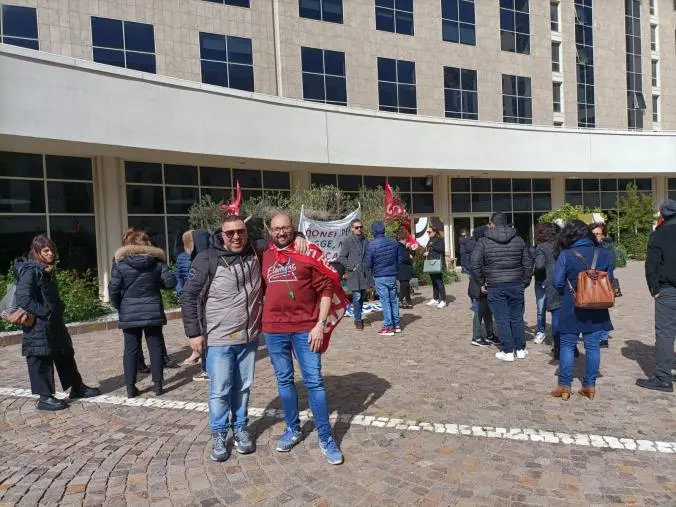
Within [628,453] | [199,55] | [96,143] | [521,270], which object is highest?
[199,55]

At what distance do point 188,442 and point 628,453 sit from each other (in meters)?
3.38

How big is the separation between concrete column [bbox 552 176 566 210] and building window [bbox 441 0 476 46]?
24.9 ft

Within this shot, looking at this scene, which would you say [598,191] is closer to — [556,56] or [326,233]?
[556,56]

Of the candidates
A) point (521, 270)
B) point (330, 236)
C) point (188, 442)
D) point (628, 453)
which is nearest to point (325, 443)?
point (188, 442)

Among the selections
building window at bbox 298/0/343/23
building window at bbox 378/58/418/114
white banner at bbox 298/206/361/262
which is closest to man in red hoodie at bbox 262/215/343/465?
white banner at bbox 298/206/361/262

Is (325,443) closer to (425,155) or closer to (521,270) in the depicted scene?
(521,270)

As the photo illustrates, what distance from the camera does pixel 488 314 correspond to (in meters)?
7.43

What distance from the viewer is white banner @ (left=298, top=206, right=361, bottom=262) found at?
11133mm

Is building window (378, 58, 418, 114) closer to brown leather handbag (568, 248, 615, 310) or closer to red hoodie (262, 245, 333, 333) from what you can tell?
brown leather handbag (568, 248, 615, 310)

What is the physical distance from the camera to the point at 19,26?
609 inches

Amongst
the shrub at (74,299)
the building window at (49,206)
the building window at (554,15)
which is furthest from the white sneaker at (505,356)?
the building window at (554,15)

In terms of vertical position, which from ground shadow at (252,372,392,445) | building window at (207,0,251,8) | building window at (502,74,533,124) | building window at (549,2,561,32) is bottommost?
ground shadow at (252,372,392,445)

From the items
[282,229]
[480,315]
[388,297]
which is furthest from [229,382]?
[388,297]

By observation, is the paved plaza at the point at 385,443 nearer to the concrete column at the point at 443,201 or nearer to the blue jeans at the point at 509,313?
the blue jeans at the point at 509,313
